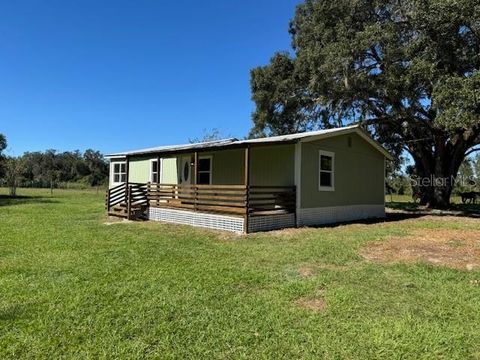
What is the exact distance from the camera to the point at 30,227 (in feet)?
34.6

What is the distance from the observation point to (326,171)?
12773 millimetres

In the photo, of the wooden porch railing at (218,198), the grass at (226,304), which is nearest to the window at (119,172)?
the wooden porch railing at (218,198)

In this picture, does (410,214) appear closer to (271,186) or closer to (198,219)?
(271,186)

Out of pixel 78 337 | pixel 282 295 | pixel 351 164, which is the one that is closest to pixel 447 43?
pixel 351 164

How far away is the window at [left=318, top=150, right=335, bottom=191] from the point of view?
41.0 ft

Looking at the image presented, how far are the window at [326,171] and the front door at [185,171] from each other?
5.87 m

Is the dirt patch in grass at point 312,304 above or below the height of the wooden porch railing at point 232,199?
below

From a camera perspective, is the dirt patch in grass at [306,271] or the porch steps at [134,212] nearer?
the dirt patch in grass at [306,271]

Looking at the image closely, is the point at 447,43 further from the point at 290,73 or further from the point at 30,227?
the point at 30,227

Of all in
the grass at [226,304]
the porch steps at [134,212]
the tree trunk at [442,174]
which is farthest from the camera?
the tree trunk at [442,174]

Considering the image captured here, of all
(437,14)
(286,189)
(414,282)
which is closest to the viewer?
(414,282)

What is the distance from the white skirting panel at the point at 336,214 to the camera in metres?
11.7

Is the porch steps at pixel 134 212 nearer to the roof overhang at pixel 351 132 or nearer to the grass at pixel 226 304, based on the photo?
the grass at pixel 226 304

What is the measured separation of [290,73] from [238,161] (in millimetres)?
7435
